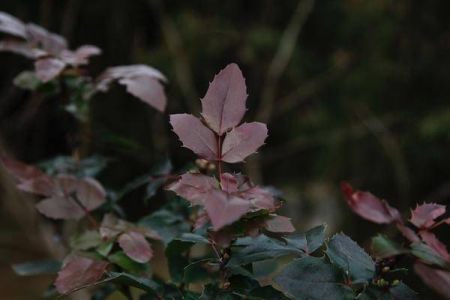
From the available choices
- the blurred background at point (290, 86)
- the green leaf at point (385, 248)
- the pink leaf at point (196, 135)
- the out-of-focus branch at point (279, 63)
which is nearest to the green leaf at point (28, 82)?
the pink leaf at point (196, 135)

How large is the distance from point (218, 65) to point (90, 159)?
179 centimetres

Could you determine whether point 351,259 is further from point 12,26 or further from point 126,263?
point 12,26

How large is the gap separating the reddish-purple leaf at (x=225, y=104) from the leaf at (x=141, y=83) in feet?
0.74

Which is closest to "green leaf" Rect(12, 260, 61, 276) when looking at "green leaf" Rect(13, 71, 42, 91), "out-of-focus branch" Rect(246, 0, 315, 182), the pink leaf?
"green leaf" Rect(13, 71, 42, 91)

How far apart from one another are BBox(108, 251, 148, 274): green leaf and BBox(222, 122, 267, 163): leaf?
189 millimetres

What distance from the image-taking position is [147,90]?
0.70m

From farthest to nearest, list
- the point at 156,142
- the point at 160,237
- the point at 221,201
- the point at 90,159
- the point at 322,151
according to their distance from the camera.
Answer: the point at 322,151 < the point at 156,142 < the point at 90,159 < the point at 160,237 < the point at 221,201

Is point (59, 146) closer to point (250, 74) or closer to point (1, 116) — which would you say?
point (1, 116)

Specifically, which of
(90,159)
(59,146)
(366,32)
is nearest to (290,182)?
(366,32)

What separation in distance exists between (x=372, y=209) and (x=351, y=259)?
59 millimetres

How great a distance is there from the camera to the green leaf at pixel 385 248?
44 cm

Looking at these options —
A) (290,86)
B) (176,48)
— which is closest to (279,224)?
(176,48)

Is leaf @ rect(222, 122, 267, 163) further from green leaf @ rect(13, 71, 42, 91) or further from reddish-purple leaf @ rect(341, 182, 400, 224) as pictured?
green leaf @ rect(13, 71, 42, 91)

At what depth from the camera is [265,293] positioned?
1.57ft
